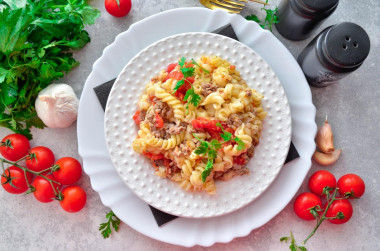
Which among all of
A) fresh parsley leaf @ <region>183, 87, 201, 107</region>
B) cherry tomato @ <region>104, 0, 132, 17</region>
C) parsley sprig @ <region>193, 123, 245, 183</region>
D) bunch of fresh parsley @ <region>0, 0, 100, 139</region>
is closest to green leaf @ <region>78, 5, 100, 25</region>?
bunch of fresh parsley @ <region>0, 0, 100, 139</region>

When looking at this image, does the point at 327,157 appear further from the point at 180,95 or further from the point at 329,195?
the point at 180,95

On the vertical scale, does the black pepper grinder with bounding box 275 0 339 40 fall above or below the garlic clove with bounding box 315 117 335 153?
above

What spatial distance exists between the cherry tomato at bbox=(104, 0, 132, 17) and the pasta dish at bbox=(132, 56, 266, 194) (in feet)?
2.45

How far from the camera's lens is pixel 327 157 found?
3.12 meters

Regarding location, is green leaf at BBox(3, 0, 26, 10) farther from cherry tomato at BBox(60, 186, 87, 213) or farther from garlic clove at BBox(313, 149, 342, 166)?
garlic clove at BBox(313, 149, 342, 166)

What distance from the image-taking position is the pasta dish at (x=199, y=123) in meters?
2.64

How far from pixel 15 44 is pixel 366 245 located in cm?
331

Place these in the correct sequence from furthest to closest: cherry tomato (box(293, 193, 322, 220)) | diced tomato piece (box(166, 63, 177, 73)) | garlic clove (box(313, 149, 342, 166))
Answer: garlic clove (box(313, 149, 342, 166))
cherry tomato (box(293, 193, 322, 220))
diced tomato piece (box(166, 63, 177, 73))

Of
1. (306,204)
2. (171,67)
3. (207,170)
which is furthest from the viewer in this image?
(306,204)

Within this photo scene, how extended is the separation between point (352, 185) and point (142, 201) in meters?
1.71

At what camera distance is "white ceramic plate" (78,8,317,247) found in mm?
2930

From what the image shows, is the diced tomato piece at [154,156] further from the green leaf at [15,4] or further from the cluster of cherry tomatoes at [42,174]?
the green leaf at [15,4]

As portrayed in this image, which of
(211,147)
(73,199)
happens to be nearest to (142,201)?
(73,199)

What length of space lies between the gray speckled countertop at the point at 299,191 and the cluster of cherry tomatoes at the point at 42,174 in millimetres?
137
